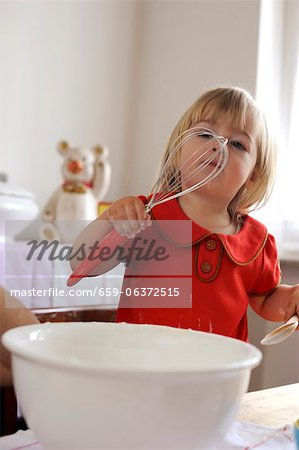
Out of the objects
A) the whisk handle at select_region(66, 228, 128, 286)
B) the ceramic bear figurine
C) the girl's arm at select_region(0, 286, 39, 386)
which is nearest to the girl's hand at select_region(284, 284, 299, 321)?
the whisk handle at select_region(66, 228, 128, 286)

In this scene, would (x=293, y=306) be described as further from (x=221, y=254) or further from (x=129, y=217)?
(x=129, y=217)

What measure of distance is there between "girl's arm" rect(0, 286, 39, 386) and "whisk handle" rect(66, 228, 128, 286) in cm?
21

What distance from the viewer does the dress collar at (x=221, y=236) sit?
30.7 inches

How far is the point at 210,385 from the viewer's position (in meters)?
0.28

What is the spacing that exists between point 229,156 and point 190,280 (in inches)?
6.6

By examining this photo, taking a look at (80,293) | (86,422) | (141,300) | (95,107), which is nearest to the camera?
(86,422)

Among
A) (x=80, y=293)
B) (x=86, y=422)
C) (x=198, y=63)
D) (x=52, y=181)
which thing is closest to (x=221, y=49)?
(x=198, y=63)

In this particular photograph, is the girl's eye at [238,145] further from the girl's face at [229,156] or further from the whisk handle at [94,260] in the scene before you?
the whisk handle at [94,260]

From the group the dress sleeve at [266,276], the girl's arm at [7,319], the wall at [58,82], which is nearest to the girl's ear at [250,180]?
the dress sleeve at [266,276]

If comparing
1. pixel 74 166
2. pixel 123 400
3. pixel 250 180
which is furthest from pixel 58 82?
pixel 123 400

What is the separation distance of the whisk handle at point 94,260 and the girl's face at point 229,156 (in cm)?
13

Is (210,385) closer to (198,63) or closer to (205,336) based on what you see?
(205,336)

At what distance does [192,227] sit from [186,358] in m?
0.41

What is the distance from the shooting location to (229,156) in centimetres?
77
